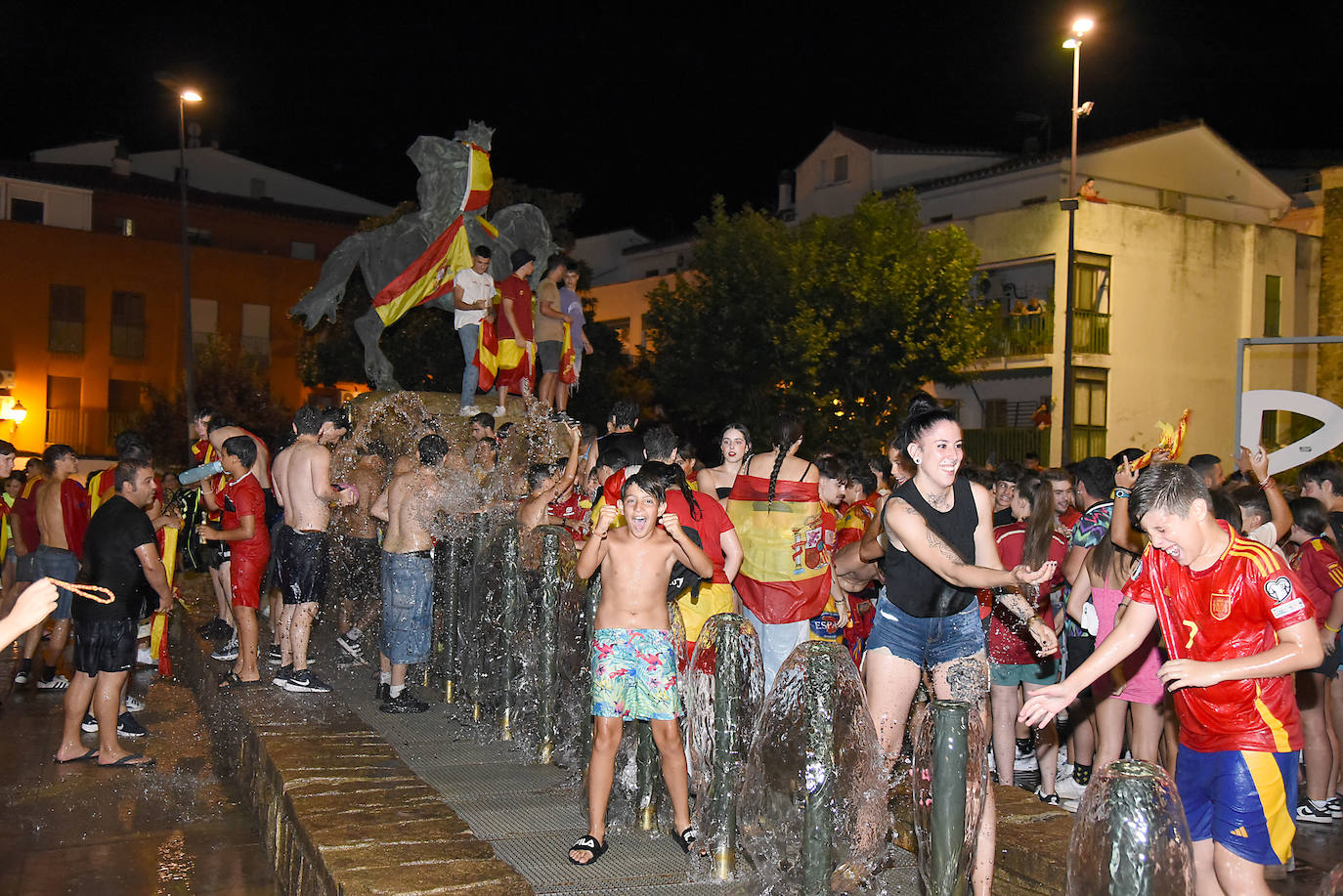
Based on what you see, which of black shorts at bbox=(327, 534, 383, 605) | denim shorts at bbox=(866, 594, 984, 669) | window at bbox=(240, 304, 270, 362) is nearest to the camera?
denim shorts at bbox=(866, 594, 984, 669)

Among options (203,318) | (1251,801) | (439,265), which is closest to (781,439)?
(1251,801)

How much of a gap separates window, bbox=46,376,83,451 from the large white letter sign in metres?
34.9

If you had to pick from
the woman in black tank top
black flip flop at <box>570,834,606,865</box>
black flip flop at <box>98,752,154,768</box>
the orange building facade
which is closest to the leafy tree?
the orange building facade

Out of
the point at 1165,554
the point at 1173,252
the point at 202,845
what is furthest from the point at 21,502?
the point at 1173,252

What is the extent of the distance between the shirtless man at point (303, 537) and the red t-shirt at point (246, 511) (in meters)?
0.15

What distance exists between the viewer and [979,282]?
1105 inches

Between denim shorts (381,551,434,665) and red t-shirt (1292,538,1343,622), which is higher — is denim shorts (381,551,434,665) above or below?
below

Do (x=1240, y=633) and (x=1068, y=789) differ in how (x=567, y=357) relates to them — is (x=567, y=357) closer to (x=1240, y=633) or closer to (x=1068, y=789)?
(x=1068, y=789)

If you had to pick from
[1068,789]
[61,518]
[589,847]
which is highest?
[61,518]

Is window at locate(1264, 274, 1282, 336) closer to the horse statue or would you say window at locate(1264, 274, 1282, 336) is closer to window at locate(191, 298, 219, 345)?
the horse statue

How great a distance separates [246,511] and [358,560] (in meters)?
2.15

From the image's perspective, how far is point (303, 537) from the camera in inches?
319

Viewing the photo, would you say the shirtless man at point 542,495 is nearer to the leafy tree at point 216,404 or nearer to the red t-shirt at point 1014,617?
the red t-shirt at point 1014,617

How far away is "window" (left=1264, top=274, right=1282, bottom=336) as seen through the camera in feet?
92.5
